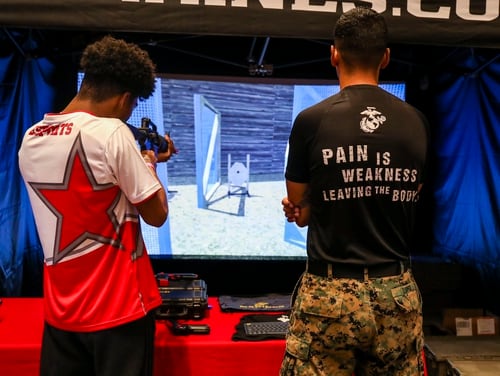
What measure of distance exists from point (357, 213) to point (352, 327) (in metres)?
0.30

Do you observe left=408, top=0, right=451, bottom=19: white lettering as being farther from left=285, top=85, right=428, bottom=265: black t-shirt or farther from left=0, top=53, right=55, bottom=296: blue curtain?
left=0, top=53, right=55, bottom=296: blue curtain

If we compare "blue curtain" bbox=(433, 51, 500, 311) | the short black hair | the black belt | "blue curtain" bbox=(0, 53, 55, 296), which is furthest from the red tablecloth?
"blue curtain" bbox=(433, 51, 500, 311)

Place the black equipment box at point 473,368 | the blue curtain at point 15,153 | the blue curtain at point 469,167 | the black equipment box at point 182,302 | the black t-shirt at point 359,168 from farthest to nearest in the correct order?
the blue curtain at point 469,167
the blue curtain at point 15,153
the black equipment box at point 473,368
the black equipment box at point 182,302
the black t-shirt at point 359,168

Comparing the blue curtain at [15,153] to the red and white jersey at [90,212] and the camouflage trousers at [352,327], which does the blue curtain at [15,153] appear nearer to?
the red and white jersey at [90,212]

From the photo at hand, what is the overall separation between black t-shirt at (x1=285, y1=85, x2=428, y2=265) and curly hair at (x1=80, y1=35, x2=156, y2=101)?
52cm

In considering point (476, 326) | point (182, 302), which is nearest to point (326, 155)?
point (182, 302)

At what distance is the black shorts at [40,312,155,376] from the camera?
146cm

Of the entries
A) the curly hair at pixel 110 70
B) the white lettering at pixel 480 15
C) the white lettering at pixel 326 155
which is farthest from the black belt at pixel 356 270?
the white lettering at pixel 480 15

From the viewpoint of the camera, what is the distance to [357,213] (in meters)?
1.39

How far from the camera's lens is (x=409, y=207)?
4.79ft

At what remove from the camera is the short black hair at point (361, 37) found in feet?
4.57

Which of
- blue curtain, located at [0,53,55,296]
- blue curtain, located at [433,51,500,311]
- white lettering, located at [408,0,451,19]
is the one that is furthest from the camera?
blue curtain, located at [433,51,500,311]

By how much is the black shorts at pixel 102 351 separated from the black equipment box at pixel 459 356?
164cm

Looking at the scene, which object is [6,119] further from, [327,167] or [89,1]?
[327,167]
